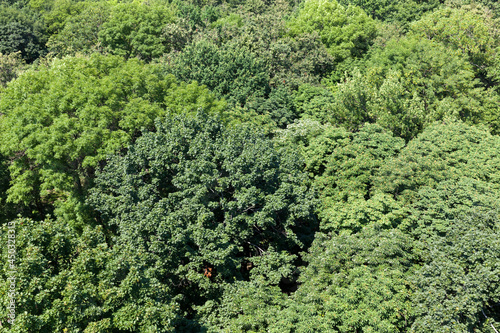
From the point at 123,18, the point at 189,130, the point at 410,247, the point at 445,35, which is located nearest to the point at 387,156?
the point at 410,247

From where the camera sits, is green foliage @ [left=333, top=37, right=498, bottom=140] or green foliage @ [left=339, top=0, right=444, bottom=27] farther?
green foliage @ [left=339, top=0, right=444, bottom=27]

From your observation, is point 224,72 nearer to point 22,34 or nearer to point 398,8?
point 22,34

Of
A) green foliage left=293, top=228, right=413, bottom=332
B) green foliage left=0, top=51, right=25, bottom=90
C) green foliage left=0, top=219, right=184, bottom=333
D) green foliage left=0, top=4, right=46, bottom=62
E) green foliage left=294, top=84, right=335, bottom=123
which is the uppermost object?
green foliage left=0, top=4, right=46, bottom=62

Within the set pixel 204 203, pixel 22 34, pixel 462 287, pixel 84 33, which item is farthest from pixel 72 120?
pixel 22 34

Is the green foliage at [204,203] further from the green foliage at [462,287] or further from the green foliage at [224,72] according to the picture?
the green foliage at [224,72]

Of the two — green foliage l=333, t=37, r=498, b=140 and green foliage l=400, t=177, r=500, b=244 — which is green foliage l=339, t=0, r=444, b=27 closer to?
green foliage l=333, t=37, r=498, b=140

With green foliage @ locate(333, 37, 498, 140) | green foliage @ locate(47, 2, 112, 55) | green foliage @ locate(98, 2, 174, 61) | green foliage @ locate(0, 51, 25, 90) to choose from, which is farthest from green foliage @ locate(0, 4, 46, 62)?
green foliage @ locate(333, 37, 498, 140)

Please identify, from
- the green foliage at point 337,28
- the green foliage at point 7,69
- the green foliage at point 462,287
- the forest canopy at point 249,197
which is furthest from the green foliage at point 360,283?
the green foliage at point 7,69
